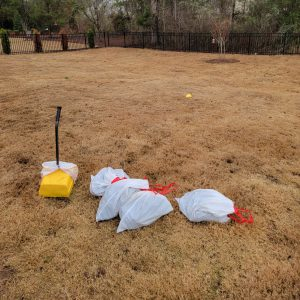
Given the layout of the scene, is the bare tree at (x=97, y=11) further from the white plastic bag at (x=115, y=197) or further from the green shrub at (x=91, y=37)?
the white plastic bag at (x=115, y=197)

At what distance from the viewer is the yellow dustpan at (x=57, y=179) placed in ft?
8.84

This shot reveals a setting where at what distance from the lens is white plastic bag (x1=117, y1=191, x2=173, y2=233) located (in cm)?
231

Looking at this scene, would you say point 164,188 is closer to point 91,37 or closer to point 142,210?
point 142,210

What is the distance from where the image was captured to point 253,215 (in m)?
2.50

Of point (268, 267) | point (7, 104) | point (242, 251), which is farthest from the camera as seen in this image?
point (7, 104)

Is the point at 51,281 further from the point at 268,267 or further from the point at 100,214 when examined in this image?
the point at 268,267

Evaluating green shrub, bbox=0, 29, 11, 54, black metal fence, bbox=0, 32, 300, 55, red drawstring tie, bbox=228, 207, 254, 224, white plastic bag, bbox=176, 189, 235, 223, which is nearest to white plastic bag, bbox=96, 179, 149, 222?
white plastic bag, bbox=176, 189, 235, 223

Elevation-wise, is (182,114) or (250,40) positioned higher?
(250,40)

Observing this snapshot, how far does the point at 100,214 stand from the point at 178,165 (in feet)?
4.11

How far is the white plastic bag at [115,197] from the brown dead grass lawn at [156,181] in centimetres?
10

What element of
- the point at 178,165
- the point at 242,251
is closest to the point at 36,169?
the point at 178,165

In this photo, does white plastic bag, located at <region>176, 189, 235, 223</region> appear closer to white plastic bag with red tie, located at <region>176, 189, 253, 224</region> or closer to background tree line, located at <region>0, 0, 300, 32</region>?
white plastic bag with red tie, located at <region>176, 189, 253, 224</region>

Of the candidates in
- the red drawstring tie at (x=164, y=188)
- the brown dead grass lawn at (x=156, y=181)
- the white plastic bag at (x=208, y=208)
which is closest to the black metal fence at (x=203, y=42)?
the brown dead grass lawn at (x=156, y=181)

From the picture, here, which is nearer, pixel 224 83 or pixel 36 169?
pixel 36 169
